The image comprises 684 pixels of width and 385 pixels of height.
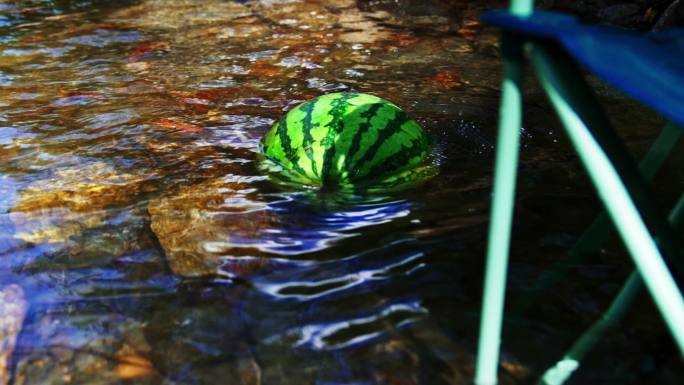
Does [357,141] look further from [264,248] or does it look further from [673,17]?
[673,17]

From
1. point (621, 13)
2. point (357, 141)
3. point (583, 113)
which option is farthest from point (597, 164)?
point (621, 13)

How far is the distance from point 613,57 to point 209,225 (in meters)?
1.88

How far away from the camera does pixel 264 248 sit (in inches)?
98.5

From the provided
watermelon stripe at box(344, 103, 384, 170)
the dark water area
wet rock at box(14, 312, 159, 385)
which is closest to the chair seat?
the dark water area

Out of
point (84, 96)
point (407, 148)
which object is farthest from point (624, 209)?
point (84, 96)

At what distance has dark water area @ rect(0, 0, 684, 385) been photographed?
74.9 inches

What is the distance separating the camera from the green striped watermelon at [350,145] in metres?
2.97

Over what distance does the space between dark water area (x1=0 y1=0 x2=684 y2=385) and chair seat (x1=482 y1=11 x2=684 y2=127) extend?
0.87 meters

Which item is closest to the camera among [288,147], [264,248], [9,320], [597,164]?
[597,164]

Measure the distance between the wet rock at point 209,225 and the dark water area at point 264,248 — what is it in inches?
0.4

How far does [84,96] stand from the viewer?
482cm

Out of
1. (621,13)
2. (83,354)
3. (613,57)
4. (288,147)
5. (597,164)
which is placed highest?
(613,57)

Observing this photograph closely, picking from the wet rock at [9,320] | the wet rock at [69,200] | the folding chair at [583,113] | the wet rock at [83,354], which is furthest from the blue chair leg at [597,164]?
the wet rock at [69,200]

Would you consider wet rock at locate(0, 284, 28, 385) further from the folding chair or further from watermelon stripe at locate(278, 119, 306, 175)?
the folding chair
